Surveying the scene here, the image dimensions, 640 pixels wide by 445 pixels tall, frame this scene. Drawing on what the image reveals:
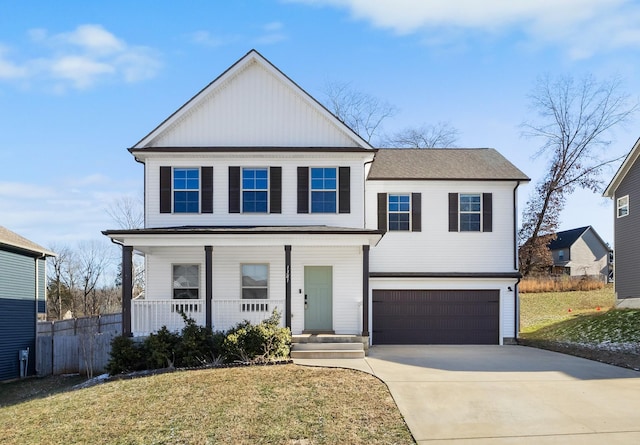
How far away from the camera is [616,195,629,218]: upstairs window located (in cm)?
2150

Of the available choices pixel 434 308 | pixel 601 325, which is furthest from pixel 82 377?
pixel 601 325

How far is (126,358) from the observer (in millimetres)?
13688

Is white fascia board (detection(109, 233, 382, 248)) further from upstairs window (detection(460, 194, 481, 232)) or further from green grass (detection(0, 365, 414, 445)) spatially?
upstairs window (detection(460, 194, 481, 232))

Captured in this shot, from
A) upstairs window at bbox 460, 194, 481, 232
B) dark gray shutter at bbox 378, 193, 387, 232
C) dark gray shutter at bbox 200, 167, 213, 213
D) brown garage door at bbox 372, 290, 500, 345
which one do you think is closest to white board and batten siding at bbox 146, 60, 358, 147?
dark gray shutter at bbox 200, 167, 213, 213

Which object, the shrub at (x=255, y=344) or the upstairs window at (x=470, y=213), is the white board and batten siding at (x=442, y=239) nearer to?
the upstairs window at (x=470, y=213)

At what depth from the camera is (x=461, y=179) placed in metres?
18.0

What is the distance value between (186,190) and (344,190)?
187 inches

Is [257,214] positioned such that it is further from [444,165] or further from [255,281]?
[444,165]

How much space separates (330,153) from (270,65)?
3.21 meters

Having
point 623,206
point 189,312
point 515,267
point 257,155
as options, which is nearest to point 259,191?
point 257,155

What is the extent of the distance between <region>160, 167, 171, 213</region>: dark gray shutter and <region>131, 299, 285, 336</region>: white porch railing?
115 inches

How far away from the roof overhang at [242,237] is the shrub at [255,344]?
244cm

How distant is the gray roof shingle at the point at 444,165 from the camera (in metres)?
18.1

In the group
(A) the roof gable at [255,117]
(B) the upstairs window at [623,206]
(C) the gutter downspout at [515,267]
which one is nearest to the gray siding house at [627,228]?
(B) the upstairs window at [623,206]
